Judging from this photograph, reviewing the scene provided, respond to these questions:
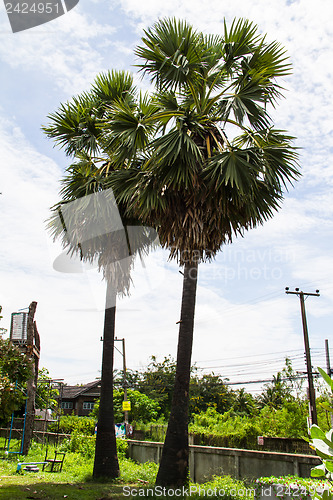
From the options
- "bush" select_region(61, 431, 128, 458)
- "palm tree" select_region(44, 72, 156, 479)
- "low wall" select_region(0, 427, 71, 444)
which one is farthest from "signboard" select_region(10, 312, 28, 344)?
"palm tree" select_region(44, 72, 156, 479)

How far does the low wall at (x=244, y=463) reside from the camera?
8.17 metres

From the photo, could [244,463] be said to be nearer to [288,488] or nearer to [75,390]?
[288,488]

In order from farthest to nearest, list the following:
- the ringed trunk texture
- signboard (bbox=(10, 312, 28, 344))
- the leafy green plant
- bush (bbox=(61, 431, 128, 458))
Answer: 1. signboard (bbox=(10, 312, 28, 344))
2. the ringed trunk texture
3. bush (bbox=(61, 431, 128, 458))
4. the leafy green plant

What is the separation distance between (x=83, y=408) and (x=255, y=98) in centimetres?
5082

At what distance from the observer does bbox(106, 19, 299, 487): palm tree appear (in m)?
8.08

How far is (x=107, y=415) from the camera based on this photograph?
10.7 meters

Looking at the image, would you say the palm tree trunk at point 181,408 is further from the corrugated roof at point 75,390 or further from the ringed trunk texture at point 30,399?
the corrugated roof at point 75,390

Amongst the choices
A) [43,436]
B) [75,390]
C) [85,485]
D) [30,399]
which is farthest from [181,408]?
[75,390]

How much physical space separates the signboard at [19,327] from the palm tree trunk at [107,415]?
762 cm

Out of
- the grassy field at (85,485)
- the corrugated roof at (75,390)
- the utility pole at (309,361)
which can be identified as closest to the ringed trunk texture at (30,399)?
the grassy field at (85,485)

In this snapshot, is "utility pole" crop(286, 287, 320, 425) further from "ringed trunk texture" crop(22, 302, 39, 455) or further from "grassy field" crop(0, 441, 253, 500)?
"ringed trunk texture" crop(22, 302, 39, 455)

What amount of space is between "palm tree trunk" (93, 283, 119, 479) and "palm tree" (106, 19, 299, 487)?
3.16 meters

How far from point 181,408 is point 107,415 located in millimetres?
3512

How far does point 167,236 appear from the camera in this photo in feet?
28.5
